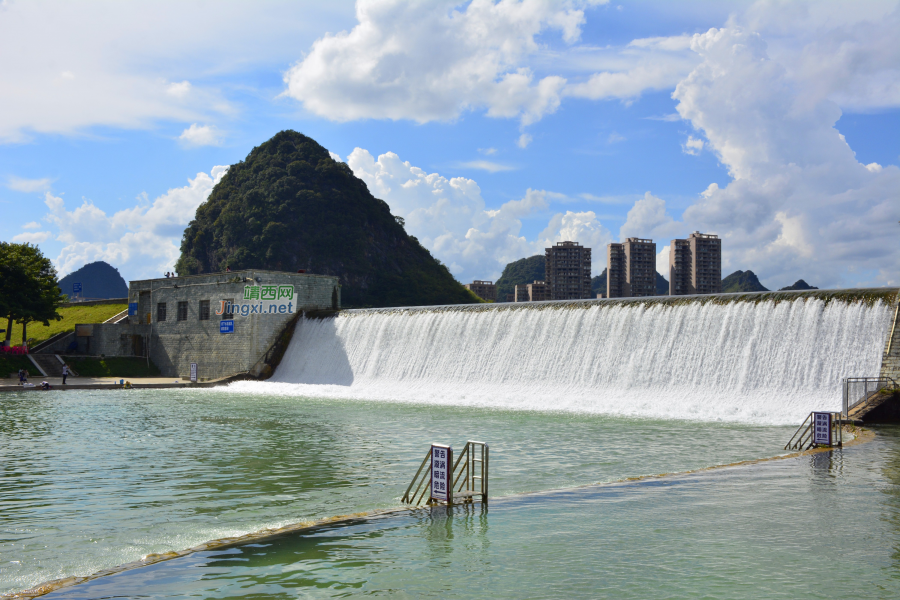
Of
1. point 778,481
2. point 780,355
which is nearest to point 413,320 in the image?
point 780,355

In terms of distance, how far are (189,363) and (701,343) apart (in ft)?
116

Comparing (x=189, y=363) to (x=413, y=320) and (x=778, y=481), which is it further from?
(x=778, y=481)

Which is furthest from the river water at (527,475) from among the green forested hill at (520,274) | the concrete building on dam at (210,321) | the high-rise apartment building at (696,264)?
the green forested hill at (520,274)

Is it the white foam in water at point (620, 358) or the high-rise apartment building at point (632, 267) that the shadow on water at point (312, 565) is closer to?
the white foam in water at point (620, 358)

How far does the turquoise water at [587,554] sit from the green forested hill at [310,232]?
291 ft

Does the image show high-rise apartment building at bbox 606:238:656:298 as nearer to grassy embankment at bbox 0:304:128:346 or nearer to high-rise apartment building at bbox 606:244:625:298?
high-rise apartment building at bbox 606:244:625:298

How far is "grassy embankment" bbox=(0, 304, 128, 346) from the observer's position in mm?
54250

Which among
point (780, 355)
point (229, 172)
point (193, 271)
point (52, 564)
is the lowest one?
point (52, 564)

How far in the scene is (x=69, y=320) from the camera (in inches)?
2384

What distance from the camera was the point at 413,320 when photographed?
39.3 m

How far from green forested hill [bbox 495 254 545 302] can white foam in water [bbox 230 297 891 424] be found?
14105cm

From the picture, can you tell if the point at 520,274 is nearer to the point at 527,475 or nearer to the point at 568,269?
the point at 568,269

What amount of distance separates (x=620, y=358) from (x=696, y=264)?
10820 cm

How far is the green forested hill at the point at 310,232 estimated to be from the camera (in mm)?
103250
